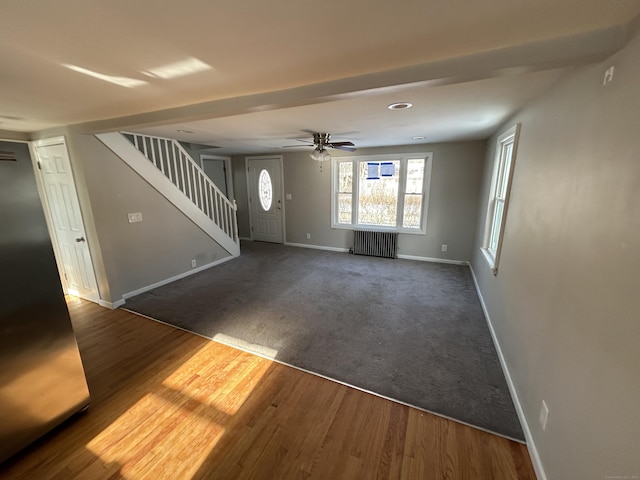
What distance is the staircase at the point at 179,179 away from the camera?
A: 345 cm

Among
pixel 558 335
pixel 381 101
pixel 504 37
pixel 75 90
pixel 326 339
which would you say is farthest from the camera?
pixel 326 339

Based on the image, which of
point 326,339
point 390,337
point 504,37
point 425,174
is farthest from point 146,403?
point 425,174

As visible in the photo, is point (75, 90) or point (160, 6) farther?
point (75, 90)

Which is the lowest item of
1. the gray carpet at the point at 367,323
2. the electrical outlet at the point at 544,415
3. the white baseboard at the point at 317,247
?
the gray carpet at the point at 367,323

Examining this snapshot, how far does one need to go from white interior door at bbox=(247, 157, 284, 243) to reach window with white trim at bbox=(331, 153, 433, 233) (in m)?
1.51

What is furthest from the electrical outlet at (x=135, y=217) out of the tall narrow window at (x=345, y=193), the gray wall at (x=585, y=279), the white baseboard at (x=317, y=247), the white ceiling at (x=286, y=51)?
the gray wall at (x=585, y=279)

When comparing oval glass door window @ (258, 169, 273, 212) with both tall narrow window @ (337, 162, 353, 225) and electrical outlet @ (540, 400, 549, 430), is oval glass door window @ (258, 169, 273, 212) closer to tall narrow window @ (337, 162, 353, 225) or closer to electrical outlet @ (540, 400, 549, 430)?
tall narrow window @ (337, 162, 353, 225)

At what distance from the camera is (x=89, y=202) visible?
3.10 meters

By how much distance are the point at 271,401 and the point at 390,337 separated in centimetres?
138

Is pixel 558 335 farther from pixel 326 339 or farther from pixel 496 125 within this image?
pixel 496 125

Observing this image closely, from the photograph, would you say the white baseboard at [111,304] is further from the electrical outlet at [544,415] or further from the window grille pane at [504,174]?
the window grille pane at [504,174]

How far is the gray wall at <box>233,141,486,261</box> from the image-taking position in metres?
4.59

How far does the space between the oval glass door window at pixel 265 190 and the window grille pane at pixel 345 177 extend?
1830 millimetres

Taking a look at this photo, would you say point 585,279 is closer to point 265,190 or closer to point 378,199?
point 378,199
